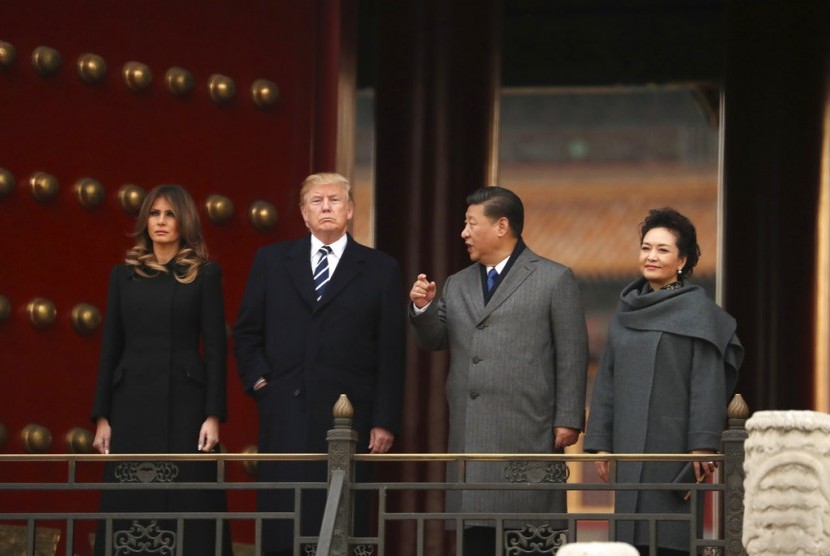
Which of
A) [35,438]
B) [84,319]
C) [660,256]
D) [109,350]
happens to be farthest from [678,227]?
[35,438]

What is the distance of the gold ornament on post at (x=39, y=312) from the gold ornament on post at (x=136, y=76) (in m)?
0.80

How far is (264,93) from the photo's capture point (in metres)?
7.27

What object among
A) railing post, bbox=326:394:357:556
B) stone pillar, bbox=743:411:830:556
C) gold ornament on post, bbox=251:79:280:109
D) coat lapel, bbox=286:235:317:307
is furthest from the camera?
gold ornament on post, bbox=251:79:280:109

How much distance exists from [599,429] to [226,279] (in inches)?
69.9

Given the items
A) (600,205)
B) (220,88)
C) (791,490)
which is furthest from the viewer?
(600,205)

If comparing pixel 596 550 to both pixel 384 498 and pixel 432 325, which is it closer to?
pixel 384 498

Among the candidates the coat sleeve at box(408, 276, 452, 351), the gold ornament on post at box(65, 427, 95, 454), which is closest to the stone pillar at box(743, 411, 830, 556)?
the coat sleeve at box(408, 276, 452, 351)

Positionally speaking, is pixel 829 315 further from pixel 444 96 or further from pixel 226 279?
pixel 226 279

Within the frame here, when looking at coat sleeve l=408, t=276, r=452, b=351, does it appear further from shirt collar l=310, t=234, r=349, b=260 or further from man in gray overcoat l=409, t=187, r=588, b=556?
shirt collar l=310, t=234, r=349, b=260

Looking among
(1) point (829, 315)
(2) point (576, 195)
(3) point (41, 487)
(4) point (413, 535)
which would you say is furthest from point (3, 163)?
(2) point (576, 195)

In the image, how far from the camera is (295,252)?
20.9 ft

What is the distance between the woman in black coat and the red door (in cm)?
54

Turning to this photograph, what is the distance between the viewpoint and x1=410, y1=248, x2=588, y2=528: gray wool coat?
602 centimetres

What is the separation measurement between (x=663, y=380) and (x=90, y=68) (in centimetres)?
219
